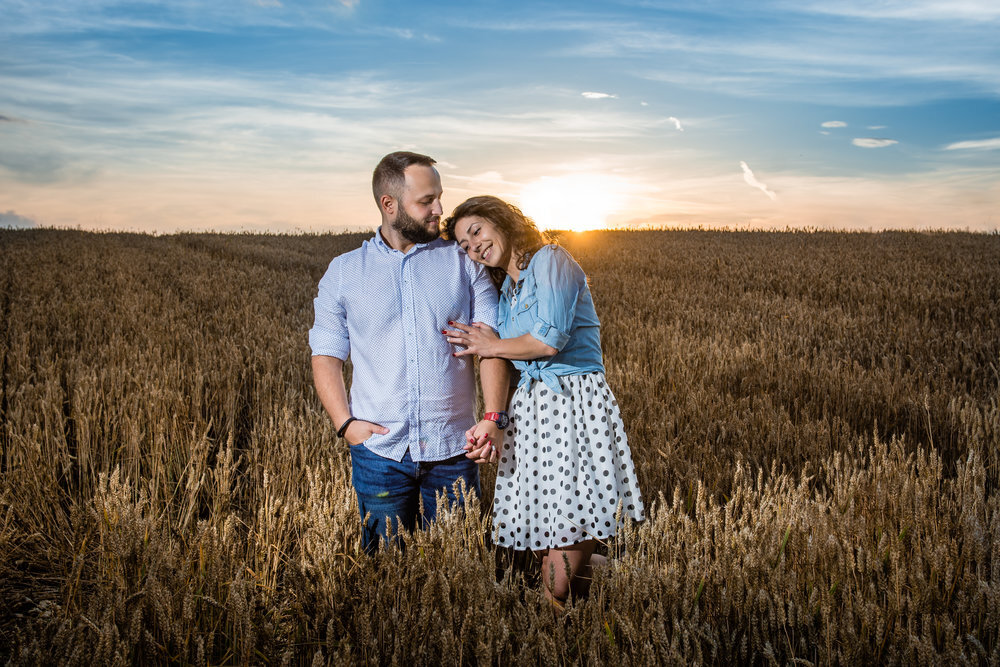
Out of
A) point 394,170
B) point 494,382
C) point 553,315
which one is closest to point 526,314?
point 553,315

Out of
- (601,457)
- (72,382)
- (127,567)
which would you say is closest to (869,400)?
(601,457)

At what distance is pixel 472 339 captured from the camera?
2.76 meters

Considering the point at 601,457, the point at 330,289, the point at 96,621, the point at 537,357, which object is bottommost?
the point at 96,621

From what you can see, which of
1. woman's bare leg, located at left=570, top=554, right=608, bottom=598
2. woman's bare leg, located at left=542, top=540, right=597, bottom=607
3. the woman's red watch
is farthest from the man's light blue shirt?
woman's bare leg, located at left=570, top=554, right=608, bottom=598

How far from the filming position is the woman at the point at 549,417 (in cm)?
282

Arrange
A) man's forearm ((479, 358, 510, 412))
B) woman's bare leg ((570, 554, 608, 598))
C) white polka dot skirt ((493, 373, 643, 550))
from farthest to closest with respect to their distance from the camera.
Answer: woman's bare leg ((570, 554, 608, 598)) < white polka dot skirt ((493, 373, 643, 550)) < man's forearm ((479, 358, 510, 412))

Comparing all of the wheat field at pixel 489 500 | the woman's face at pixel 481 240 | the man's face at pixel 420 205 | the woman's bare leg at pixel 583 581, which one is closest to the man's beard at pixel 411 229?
the man's face at pixel 420 205

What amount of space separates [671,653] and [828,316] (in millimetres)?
9187

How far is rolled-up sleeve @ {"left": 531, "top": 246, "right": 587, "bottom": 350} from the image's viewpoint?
272 centimetres

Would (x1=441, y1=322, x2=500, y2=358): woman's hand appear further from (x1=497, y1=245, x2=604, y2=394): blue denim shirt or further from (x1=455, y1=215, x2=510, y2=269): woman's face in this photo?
(x1=455, y1=215, x2=510, y2=269): woman's face

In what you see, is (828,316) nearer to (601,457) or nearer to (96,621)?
(601,457)

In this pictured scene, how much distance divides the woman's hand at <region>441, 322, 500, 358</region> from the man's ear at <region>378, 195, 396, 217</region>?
0.49 metres

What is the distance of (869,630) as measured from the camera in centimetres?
220

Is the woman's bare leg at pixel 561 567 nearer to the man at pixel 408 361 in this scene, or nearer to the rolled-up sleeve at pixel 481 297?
the man at pixel 408 361
